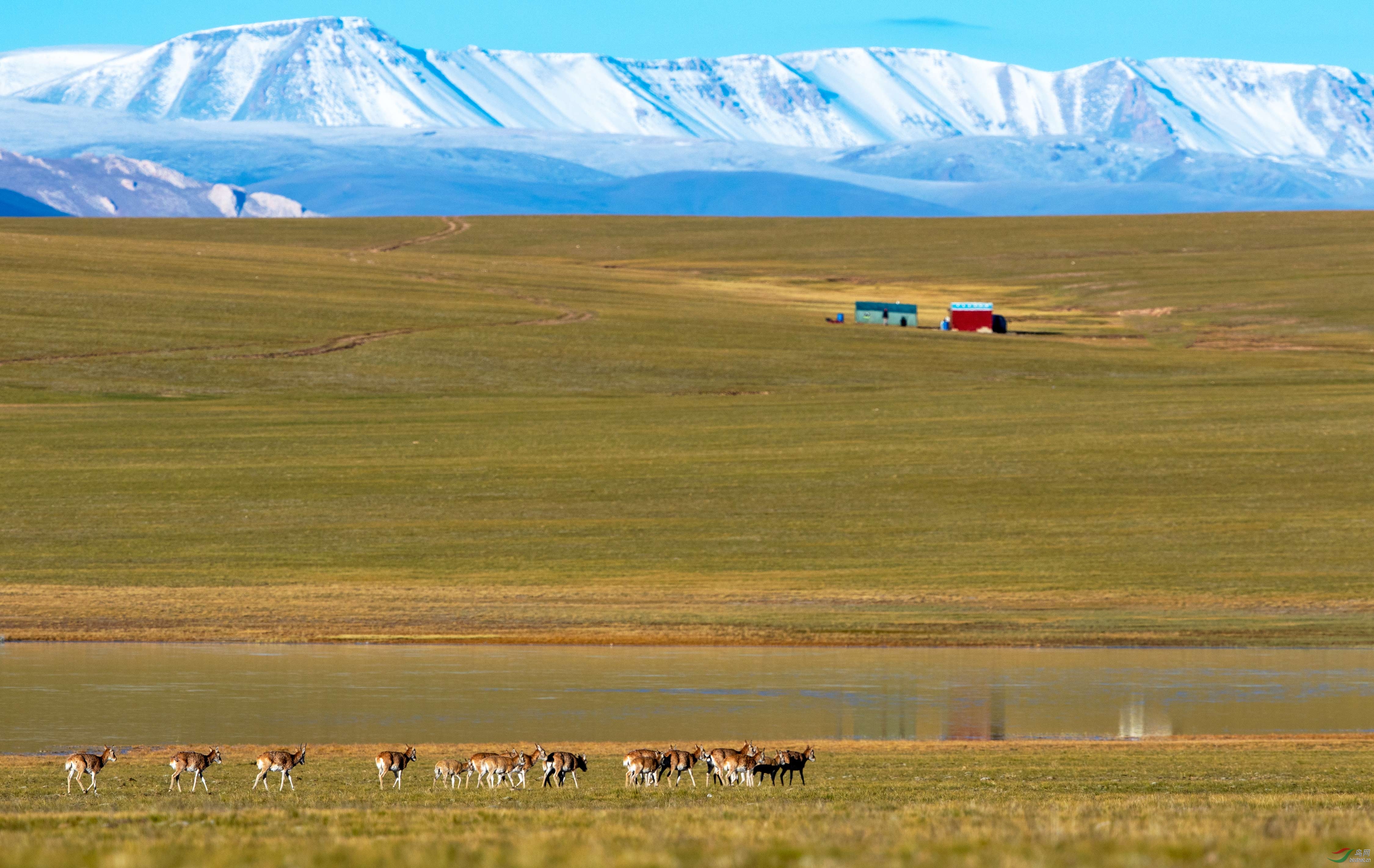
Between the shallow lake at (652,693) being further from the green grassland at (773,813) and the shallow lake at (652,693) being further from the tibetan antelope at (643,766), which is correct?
the tibetan antelope at (643,766)

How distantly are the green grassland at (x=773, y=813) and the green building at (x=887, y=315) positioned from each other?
258 ft

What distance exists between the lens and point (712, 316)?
99312 mm

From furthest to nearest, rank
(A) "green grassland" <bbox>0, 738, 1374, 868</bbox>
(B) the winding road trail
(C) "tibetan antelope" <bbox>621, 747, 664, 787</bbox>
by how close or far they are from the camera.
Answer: (B) the winding road trail → (C) "tibetan antelope" <bbox>621, 747, 664, 787</bbox> → (A) "green grassland" <bbox>0, 738, 1374, 868</bbox>

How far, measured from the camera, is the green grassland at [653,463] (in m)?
37.8

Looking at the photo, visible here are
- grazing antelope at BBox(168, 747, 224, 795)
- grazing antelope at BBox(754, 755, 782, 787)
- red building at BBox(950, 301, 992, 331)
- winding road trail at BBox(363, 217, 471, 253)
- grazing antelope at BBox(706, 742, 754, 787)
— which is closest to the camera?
grazing antelope at BBox(168, 747, 224, 795)

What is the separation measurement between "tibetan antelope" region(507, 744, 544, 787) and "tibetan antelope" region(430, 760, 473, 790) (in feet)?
1.96

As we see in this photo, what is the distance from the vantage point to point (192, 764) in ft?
61.4

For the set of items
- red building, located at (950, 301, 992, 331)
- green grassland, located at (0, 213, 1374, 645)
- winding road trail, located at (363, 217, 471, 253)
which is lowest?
green grassland, located at (0, 213, 1374, 645)

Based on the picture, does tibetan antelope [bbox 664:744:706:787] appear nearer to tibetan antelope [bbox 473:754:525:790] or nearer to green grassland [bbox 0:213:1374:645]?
tibetan antelope [bbox 473:754:525:790]

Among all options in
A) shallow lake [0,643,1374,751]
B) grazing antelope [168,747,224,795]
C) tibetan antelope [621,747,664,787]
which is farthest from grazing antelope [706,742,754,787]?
grazing antelope [168,747,224,795]

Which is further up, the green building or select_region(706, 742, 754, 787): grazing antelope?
the green building

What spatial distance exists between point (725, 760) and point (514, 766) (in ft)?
9.11

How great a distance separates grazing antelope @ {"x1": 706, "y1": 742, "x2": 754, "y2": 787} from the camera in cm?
1933

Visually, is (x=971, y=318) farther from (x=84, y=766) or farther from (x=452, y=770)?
(x=84, y=766)
